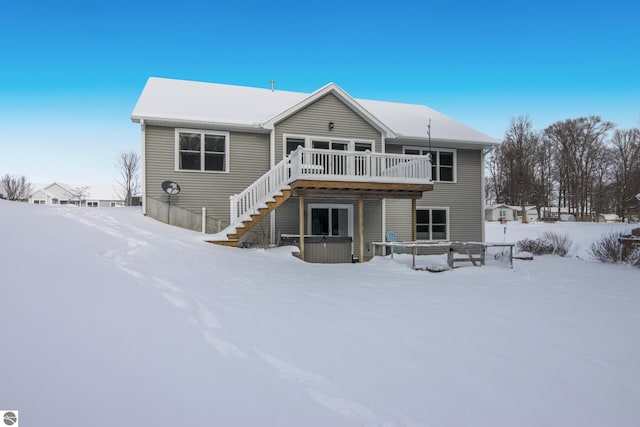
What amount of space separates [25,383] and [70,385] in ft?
0.98

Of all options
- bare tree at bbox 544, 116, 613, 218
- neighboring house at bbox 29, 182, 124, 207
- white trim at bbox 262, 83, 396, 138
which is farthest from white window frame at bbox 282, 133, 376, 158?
neighboring house at bbox 29, 182, 124, 207

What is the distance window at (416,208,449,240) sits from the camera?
1633cm

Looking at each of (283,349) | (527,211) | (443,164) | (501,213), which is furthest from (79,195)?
(527,211)

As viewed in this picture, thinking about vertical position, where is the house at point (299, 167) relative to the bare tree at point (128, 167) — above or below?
below

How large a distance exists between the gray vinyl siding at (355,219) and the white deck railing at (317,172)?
2.06 m

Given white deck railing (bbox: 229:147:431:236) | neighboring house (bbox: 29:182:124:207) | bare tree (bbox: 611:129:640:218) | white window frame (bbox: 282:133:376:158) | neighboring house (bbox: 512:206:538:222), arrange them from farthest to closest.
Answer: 1. neighboring house (bbox: 29:182:124:207)
2. neighboring house (bbox: 512:206:538:222)
3. bare tree (bbox: 611:129:640:218)
4. white window frame (bbox: 282:133:376:158)
5. white deck railing (bbox: 229:147:431:236)

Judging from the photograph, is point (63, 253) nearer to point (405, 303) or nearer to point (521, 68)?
point (405, 303)

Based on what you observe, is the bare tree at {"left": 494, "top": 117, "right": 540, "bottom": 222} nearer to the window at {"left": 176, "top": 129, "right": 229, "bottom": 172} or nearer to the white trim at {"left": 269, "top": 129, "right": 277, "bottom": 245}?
the white trim at {"left": 269, "top": 129, "right": 277, "bottom": 245}

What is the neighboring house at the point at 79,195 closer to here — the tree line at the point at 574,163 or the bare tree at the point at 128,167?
the bare tree at the point at 128,167

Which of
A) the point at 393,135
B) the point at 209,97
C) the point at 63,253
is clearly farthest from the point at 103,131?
the point at 63,253

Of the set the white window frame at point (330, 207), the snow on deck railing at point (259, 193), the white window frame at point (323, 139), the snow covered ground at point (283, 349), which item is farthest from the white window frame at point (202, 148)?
the snow covered ground at point (283, 349)

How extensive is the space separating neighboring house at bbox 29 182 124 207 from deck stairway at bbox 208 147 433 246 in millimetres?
43191

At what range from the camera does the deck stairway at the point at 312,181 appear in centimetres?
1115

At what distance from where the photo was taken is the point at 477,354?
12.9 ft
